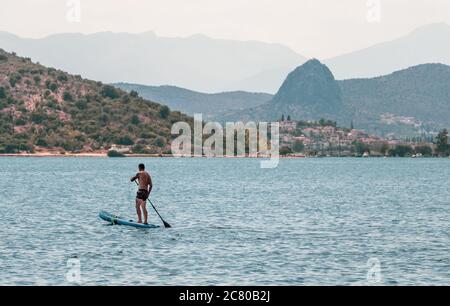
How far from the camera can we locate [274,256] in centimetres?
4359

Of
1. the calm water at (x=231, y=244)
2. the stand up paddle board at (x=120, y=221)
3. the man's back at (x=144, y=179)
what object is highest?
the man's back at (x=144, y=179)

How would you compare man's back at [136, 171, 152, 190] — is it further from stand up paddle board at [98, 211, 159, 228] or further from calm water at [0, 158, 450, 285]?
stand up paddle board at [98, 211, 159, 228]

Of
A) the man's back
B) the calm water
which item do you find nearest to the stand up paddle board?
the calm water

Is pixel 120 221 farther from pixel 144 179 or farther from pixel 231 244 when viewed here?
pixel 231 244

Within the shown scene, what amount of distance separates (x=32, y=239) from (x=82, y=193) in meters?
51.9

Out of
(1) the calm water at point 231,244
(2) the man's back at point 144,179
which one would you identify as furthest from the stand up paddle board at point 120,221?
(2) the man's back at point 144,179

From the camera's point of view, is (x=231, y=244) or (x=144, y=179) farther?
(x=144, y=179)

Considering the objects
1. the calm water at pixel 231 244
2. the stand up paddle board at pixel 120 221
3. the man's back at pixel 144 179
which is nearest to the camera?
the calm water at pixel 231 244

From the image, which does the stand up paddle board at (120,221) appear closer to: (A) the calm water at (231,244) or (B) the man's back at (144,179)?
(A) the calm water at (231,244)

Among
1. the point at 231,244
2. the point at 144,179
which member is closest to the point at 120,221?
the point at 144,179

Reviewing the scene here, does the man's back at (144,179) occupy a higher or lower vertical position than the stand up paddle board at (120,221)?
higher

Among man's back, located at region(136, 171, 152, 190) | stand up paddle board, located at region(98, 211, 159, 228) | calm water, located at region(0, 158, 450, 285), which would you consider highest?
man's back, located at region(136, 171, 152, 190)

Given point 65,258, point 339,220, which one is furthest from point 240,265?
point 339,220

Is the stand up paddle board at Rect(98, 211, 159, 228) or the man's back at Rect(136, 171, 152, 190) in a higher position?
the man's back at Rect(136, 171, 152, 190)
